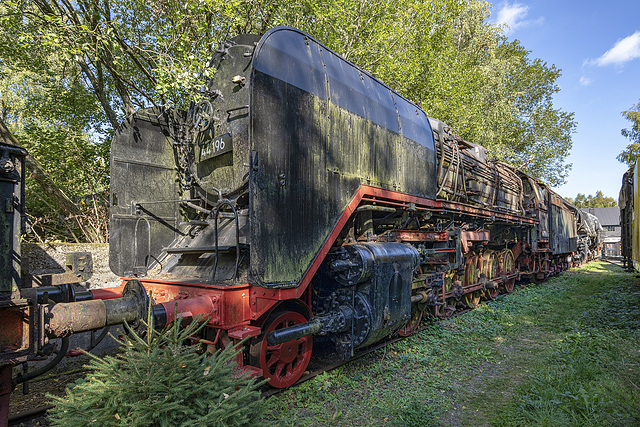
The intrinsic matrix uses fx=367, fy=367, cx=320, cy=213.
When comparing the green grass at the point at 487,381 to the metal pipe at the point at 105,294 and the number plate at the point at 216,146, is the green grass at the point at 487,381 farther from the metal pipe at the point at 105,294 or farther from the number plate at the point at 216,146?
the number plate at the point at 216,146

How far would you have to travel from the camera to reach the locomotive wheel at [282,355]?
3.64 meters

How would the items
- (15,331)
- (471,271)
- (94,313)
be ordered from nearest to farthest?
(15,331)
(94,313)
(471,271)

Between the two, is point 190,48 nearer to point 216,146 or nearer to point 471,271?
point 216,146

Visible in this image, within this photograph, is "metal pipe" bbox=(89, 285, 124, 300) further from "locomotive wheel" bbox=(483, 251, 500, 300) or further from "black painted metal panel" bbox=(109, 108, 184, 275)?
"locomotive wheel" bbox=(483, 251, 500, 300)

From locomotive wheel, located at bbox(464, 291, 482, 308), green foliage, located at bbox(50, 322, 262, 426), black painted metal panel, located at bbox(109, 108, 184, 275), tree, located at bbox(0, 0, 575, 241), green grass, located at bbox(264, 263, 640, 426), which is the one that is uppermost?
tree, located at bbox(0, 0, 575, 241)

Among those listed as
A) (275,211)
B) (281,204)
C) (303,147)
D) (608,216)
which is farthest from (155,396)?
(608,216)

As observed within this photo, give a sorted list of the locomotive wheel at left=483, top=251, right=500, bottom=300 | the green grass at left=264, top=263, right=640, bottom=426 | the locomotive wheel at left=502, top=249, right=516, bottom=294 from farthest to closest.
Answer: the locomotive wheel at left=502, top=249, right=516, bottom=294, the locomotive wheel at left=483, top=251, right=500, bottom=300, the green grass at left=264, top=263, right=640, bottom=426

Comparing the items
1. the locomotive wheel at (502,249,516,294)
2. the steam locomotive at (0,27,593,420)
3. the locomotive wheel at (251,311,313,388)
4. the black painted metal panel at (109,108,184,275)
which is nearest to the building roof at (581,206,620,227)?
the locomotive wheel at (502,249,516,294)

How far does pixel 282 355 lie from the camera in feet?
12.7

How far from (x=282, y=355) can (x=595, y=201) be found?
304 feet

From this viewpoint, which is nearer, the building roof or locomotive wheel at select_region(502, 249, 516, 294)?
locomotive wheel at select_region(502, 249, 516, 294)

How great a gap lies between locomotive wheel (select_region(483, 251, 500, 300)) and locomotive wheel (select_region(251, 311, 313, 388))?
633 cm

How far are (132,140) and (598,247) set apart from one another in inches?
1471

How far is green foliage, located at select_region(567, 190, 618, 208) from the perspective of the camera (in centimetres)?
7550
